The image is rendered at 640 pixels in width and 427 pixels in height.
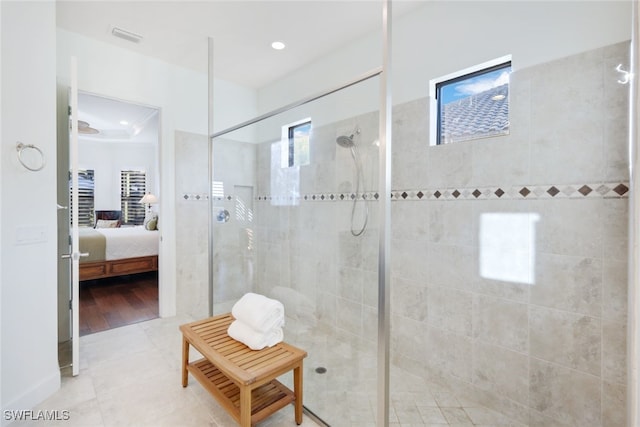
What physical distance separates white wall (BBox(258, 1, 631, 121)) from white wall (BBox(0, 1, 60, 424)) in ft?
6.03

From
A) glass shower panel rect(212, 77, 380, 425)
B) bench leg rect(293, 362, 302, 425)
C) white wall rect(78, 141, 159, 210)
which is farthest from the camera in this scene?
white wall rect(78, 141, 159, 210)

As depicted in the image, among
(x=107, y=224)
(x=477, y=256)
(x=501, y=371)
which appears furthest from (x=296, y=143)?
(x=107, y=224)

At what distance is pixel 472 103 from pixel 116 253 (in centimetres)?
494

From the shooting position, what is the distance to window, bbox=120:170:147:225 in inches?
287

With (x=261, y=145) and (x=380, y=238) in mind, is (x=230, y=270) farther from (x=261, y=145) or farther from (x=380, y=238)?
(x=380, y=238)

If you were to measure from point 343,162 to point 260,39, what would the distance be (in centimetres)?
157

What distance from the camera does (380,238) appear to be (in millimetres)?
1461

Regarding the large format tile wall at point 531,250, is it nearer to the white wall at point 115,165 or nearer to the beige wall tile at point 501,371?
the beige wall tile at point 501,371

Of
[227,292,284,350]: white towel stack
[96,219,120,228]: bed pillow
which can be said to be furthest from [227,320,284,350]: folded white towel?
[96,219,120,228]: bed pillow

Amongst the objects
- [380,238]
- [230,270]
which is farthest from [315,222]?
[230,270]

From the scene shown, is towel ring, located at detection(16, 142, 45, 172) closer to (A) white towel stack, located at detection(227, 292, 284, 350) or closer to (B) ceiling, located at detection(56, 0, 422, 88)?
(B) ceiling, located at detection(56, 0, 422, 88)

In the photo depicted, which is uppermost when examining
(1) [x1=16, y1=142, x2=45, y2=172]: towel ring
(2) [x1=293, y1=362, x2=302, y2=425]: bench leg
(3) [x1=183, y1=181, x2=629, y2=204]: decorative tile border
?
(1) [x1=16, y1=142, x2=45, y2=172]: towel ring

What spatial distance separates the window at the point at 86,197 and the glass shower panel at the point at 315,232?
5.88 metres

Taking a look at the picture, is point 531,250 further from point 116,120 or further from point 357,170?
point 116,120
